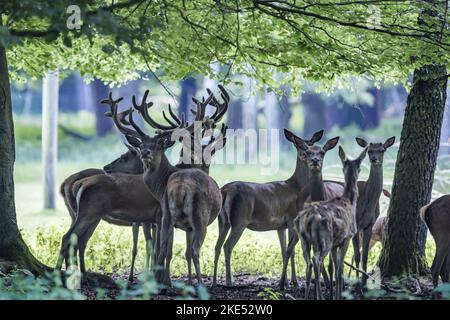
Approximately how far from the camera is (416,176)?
1232 centimetres

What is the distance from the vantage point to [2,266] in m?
10.4

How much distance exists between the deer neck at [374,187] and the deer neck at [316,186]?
0.80 m

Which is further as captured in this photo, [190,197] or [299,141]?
[299,141]

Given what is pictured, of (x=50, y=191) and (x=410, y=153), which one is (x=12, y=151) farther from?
(x=50, y=191)

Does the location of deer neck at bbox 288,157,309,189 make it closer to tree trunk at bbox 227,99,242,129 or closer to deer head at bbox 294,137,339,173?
deer head at bbox 294,137,339,173

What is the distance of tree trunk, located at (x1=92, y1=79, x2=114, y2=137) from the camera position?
41725mm

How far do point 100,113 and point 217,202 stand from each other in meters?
31.5

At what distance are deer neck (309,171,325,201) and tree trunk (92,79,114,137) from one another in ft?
100

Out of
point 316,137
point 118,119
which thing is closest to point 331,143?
point 316,137

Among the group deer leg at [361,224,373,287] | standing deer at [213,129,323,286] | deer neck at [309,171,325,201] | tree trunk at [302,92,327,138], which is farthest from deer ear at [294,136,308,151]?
tree trunk at [302,92,327,138]

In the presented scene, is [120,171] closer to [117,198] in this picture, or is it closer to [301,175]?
[117,198]

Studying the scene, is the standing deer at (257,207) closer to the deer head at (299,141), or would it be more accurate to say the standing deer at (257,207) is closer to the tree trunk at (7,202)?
the deer head at (299,141)
